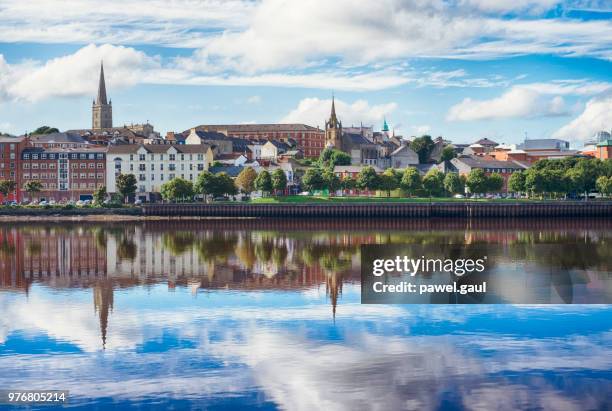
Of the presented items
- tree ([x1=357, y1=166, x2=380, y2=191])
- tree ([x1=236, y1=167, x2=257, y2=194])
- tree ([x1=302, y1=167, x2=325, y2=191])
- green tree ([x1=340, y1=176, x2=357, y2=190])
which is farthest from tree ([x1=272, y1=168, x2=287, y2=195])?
tree ([x1=357, y1=166, x2=380, y2=191])

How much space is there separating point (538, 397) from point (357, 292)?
1512cm

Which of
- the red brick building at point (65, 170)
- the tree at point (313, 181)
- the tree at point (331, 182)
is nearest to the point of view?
the tree at point (313, 181)

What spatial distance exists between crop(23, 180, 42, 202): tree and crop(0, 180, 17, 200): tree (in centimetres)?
176

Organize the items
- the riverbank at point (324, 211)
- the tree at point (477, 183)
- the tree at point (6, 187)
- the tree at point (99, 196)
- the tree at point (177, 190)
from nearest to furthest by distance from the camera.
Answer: the riverbank at point (324, 211), the tree at point (177, 190), the tree at point (99, 196), the tree at point (6, 187), the tree at point (477, 183)

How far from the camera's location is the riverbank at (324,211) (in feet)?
312

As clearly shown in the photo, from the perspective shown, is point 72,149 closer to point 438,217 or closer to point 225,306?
point 438,217

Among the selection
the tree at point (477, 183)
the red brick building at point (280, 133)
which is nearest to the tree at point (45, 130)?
the red brick building at point (280, 133)

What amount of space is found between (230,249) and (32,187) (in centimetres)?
6755

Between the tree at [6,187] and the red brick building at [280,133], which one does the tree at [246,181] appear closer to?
the tree at [6,187]

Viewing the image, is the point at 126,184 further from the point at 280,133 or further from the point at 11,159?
the point at 280,133

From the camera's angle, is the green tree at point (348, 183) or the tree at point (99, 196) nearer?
the tree at point (99, 196)

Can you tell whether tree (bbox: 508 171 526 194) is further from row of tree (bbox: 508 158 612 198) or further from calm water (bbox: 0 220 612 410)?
calm water (bbox: 0 220 612 410)

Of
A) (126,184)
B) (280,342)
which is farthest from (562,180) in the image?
(280,342)

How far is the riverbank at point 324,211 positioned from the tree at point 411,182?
74.7 ft
